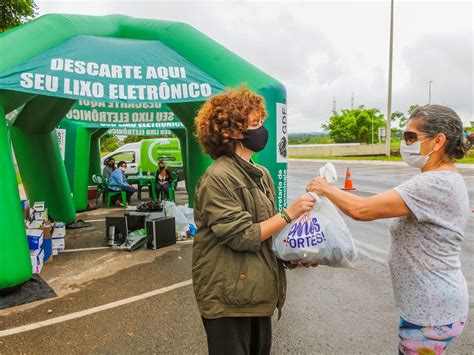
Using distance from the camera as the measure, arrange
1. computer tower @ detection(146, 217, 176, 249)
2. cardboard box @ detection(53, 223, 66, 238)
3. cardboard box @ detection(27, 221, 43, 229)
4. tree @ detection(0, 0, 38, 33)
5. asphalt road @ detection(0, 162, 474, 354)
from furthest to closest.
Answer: tree @ detection(0, 0, 38, 33), computer tower @ detection(146, 217, 176, 249), cardboard box @ detection(53, 223, 66, 238), cardboard box @ detection(27, 221, 43, 229), asphalt road @ detection(0, 162, 474, 354)

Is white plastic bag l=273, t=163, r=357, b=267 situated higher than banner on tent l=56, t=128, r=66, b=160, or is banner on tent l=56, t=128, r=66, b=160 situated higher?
banner on tent l=56, t=128, r=66, b=160

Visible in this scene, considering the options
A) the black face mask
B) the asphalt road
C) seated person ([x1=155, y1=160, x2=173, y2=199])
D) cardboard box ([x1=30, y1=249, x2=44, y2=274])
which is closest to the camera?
the black face mask

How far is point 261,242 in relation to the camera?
1869 mm

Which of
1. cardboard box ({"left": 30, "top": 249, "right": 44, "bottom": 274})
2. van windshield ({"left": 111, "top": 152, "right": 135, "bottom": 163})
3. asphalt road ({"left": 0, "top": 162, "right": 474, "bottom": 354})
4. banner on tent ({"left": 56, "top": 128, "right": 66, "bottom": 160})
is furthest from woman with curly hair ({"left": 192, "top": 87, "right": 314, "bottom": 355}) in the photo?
van windshield ({"left": 111, "top": 152, "right": 135, "bottom": 163})

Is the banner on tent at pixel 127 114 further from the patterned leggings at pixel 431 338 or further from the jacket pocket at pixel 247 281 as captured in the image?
the patterned leggings at pixel 431 338

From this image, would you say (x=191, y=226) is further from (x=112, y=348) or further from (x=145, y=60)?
(x=112, y=348)

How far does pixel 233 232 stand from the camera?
1.78 meters

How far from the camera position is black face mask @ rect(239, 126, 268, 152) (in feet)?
6.58

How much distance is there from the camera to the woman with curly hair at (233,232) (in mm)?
1816

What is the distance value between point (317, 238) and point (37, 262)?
4.62 metres

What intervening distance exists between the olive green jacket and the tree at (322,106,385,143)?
2395 inches

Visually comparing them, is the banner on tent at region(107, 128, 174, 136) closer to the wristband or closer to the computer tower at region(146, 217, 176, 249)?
the computer tower at region(146, 217, 176, 249)

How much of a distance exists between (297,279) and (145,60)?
3640 mm

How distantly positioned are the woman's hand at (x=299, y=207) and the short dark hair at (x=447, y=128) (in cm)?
63
